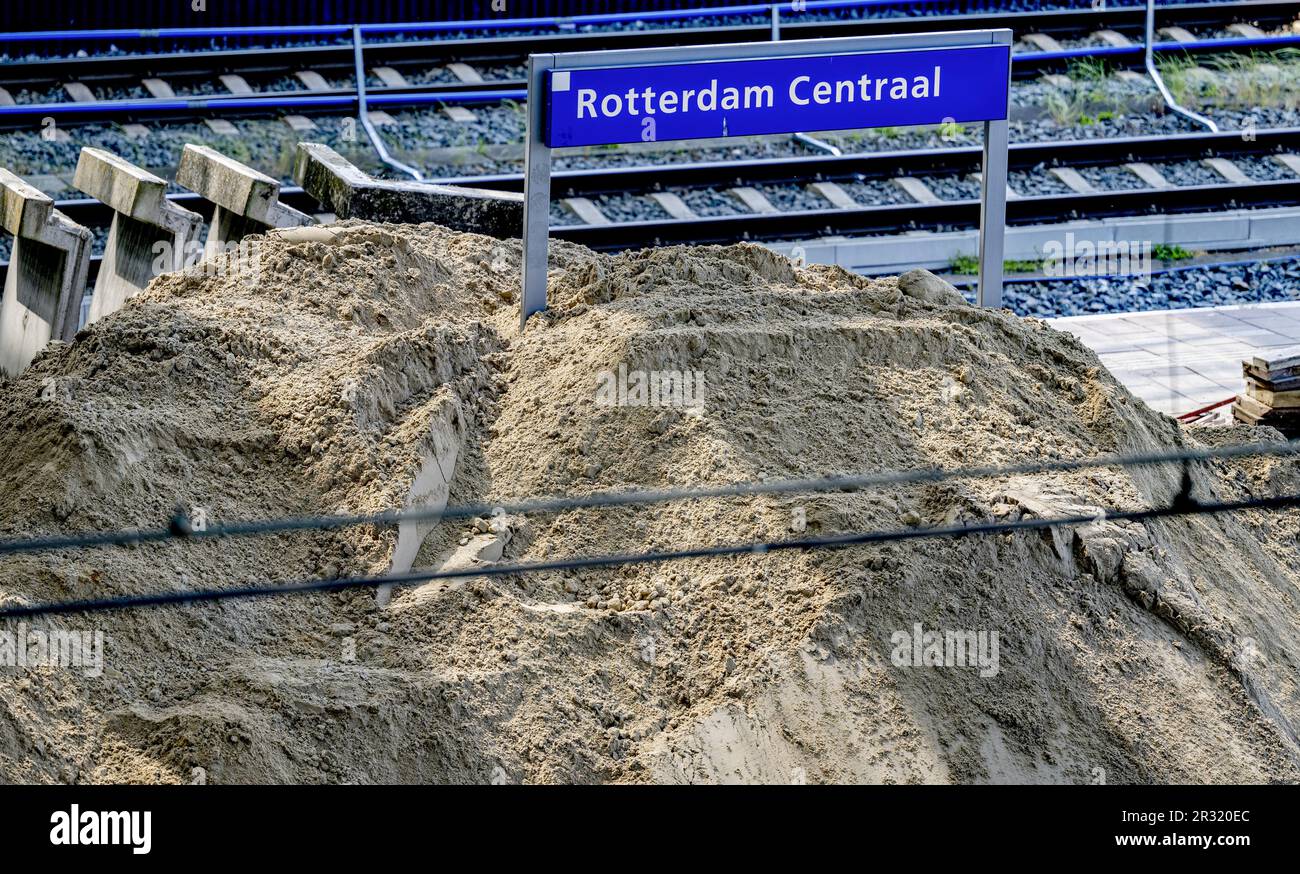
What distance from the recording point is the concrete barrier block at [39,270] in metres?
10.8

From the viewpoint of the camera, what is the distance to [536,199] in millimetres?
8164

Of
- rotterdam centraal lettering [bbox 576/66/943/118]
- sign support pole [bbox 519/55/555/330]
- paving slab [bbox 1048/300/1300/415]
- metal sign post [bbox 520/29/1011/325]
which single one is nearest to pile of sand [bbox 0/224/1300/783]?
sign support pole [bbox 519/55/555/330]

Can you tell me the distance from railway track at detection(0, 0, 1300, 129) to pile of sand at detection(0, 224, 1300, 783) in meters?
8.94

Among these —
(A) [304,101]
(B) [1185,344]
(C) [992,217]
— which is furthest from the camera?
(A) [304,101]

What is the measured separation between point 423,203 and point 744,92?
316 centimetres

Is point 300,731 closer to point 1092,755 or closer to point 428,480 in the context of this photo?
point 428,480

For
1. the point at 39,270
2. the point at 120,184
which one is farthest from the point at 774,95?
the point at 39,270

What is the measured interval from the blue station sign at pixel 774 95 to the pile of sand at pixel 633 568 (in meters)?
0.75

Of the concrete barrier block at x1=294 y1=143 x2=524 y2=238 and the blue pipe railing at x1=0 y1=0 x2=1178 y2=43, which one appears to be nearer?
the concrete barrier block at x1=294 y1=143 x2=524 y2=238

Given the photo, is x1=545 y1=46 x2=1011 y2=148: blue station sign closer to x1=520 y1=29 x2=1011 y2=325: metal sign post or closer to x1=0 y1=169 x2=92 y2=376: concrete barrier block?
x1=520 y1=29 x2=1011 y2=325: metal sign post

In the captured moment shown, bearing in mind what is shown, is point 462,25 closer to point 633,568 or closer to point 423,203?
point 423,203

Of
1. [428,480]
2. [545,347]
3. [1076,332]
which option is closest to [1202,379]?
[1076,332]

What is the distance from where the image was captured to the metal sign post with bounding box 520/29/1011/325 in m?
8.00

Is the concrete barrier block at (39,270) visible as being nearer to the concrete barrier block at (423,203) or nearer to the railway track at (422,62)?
the concrete barrier block at (423,203)
